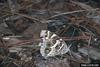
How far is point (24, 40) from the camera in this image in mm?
2170

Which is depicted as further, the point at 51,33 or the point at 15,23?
the point at 15,23

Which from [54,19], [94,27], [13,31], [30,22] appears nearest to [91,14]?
[94,27]

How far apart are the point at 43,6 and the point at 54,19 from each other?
237 millimetres

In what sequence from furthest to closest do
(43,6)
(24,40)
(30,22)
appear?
(43,6)
(30,22)
(24,40)

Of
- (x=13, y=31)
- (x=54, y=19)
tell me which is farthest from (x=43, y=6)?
(x=13, y=31)

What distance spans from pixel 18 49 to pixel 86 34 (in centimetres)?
56

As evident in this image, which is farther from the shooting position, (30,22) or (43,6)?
(43,6)

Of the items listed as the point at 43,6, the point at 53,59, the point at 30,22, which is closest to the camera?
the point at 53,59

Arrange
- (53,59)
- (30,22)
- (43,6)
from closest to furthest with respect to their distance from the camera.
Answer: (53,59) → (30,22) → (43,6)

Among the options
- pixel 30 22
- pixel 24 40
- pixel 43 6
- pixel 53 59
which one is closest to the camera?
pixel 53 59

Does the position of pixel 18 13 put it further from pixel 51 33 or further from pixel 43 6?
pixel 51 33

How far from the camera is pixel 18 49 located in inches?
82.5

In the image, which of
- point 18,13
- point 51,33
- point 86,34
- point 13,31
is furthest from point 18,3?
point 86,34

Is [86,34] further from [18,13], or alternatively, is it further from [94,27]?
[18,13]
